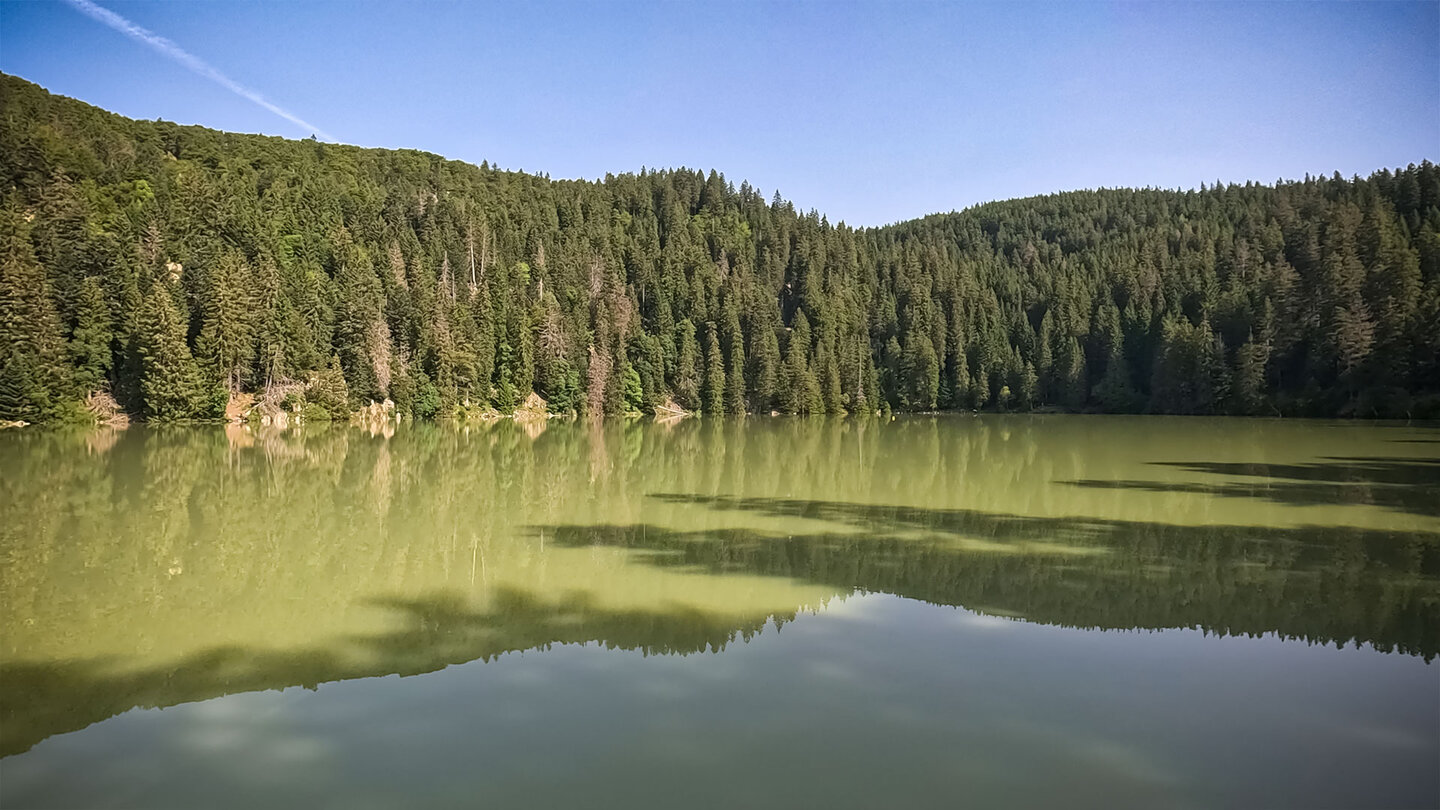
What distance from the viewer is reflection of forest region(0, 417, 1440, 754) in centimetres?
1151

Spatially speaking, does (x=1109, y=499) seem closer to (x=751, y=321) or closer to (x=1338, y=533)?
(x=1338, y=533)

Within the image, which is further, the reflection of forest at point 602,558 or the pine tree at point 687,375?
the pine tree at point 687,375

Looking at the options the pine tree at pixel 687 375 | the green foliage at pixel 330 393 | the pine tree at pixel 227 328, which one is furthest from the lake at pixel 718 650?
the pine tree at pixel 687 375

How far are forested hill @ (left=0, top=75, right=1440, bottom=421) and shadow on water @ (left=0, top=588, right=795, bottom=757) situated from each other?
198ft

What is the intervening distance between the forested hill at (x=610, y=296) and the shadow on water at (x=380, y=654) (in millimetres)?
60307

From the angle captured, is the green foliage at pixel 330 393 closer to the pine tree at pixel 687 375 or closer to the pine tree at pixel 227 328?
the pine tree at pixel 227 328

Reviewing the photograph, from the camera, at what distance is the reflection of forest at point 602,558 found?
37.8ft

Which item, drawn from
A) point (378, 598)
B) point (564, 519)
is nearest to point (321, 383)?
point (564, 519)

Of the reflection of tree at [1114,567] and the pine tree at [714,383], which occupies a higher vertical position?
the pine tree at [714,383]

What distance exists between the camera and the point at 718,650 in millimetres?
11305

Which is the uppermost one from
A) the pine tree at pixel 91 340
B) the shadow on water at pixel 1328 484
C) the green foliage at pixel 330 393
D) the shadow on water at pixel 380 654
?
the pine tree at pixel 91 340

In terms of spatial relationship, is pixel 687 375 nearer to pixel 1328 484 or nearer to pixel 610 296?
pixel 610 296

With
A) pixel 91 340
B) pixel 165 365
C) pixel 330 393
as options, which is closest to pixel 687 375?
pixel 330 393

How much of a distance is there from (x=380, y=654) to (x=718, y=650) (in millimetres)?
4393
